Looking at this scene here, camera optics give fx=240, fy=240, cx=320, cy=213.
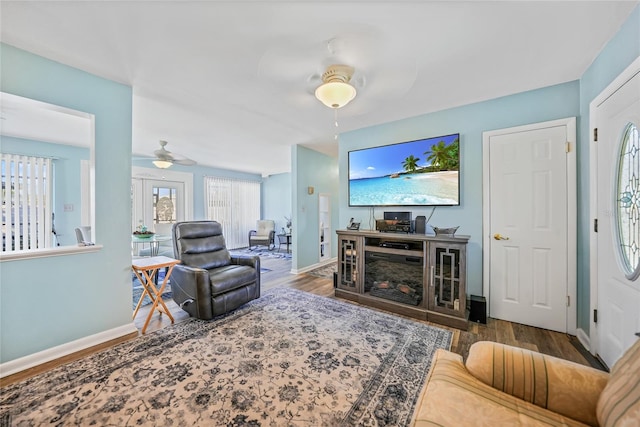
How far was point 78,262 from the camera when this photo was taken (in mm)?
2156

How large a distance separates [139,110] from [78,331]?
257 cm

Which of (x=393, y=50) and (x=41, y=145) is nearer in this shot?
(x=393, y=50)

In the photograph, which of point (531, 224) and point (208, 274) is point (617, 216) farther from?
point (208, 274)

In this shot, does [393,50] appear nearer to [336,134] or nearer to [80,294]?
[336,134]

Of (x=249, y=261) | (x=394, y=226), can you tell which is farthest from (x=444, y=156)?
(x=249, y=261)

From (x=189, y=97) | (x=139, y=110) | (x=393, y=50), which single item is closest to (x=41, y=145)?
(x=139, y=110)

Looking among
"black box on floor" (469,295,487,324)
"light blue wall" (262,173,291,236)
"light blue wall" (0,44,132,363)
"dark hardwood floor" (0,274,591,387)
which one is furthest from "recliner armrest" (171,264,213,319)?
"light blue wall" (262,173,291,236)

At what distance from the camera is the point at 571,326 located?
2324 millimetres

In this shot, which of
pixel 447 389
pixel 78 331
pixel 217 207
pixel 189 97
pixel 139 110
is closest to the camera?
pixel 447 389

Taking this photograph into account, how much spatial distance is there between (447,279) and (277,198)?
20.6 feet

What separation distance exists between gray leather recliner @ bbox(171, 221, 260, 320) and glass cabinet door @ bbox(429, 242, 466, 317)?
2.16 m

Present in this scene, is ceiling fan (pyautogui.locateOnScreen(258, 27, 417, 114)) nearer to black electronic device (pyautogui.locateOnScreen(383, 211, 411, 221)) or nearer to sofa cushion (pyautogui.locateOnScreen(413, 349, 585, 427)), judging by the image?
black electronic device (pyautogui.locateOnScreen(383, 211, 411, 221))

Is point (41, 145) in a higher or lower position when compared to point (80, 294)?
higher

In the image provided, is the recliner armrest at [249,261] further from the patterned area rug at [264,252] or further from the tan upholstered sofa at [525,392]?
the patterned area rug at [264,252]
